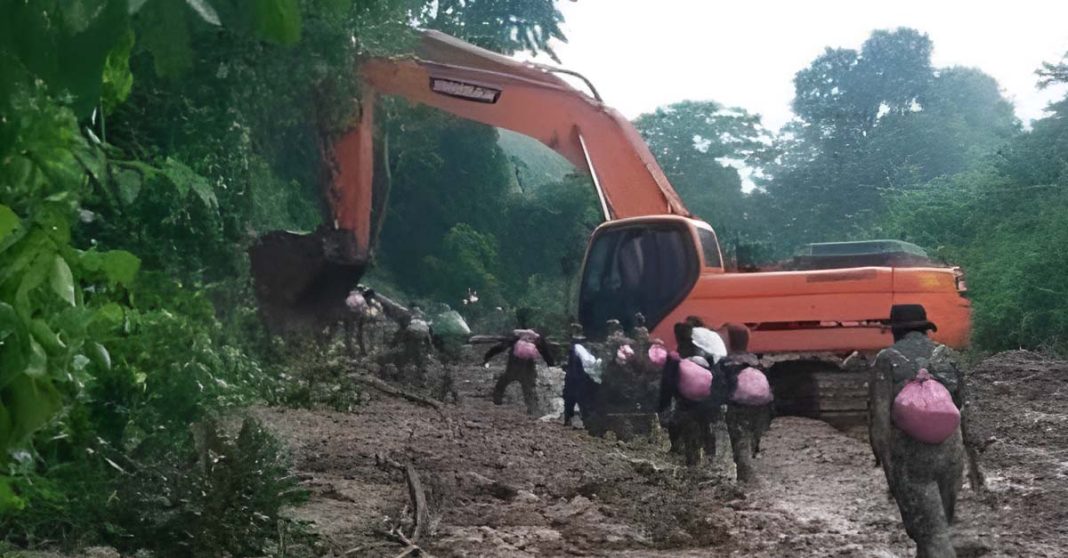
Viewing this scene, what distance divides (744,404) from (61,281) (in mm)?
5770

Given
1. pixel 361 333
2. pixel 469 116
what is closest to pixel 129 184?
pixel 469 116

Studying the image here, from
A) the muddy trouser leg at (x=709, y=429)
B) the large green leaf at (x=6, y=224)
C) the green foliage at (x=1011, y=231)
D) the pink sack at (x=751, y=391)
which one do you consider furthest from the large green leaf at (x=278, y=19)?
the green foliage at (x=1011, y=231)

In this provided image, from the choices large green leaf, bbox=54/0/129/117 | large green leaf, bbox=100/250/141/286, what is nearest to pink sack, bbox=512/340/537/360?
large green leaf, bbox=100/250/141/286

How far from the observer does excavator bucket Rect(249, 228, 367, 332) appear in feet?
36.6

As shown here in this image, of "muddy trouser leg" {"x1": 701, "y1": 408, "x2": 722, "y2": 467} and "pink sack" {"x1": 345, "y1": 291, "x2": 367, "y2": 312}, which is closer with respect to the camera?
"muddy trouser leg" {"x1": 701, "y1": 408, "x2": 722, "y2": 467}

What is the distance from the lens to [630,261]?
33.0ft

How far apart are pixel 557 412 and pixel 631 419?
2403 mm

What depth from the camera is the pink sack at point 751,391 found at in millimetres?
7340

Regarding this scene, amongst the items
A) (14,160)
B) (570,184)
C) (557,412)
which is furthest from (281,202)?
(570,184)

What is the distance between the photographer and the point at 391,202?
30.1 metres

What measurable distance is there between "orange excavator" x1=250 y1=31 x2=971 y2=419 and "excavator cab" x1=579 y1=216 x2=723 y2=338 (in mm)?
12

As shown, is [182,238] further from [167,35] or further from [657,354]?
[167,35]

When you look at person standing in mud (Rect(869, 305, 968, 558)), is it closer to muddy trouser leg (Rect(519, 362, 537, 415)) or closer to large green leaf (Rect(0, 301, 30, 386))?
large green leaf (Rect(0, 301, 30, 386))

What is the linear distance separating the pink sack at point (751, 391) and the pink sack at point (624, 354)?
157cm
